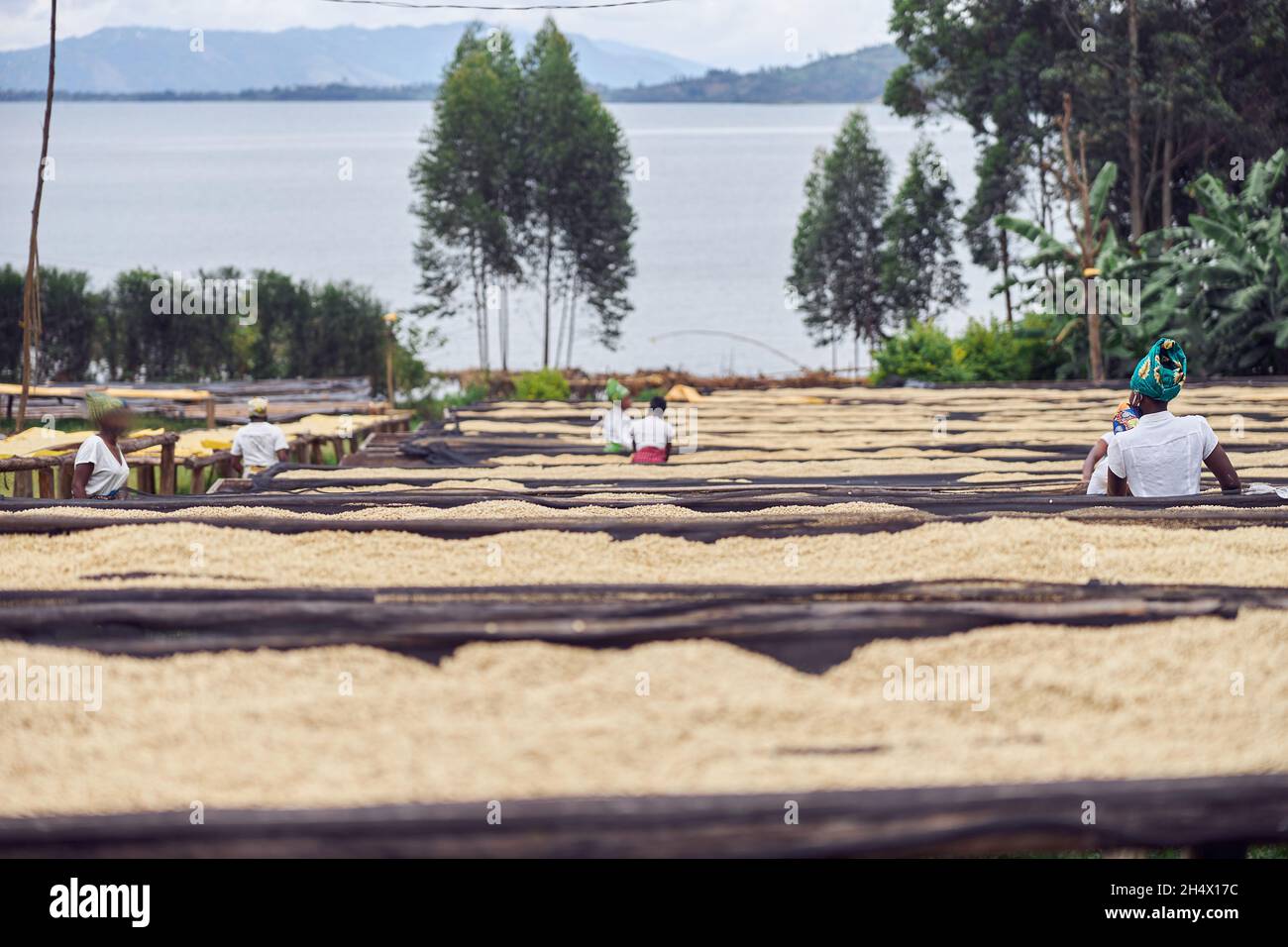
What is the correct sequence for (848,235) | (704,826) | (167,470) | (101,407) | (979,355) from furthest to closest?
(848,235)
(979,355)
(167,470)
(101,407)
(704,826)

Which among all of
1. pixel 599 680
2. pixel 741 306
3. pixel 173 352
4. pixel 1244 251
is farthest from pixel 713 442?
pixel 741 306

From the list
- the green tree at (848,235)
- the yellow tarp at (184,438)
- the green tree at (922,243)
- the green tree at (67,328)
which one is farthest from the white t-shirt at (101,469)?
the green tree at (848,235)

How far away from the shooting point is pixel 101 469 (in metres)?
6.73

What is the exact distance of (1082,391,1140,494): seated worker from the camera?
5.44 m

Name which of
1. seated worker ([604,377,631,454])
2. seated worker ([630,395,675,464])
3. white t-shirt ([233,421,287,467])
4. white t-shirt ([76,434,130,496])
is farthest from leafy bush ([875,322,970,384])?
white t-shirt ([76,434,130,496])

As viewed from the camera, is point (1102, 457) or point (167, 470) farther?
point (167, 470)

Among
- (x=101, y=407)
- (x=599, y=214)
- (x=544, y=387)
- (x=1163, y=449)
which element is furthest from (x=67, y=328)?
(x=1163, y=449)

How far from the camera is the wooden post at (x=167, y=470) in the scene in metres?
9.49

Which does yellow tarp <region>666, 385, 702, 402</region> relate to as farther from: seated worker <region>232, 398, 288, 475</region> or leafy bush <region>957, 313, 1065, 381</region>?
leafy bush <region>957, 313, 1065, 381</region>

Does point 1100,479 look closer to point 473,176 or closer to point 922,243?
point 922,243

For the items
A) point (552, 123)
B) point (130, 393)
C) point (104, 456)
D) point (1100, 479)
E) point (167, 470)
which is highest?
point (552, 123)

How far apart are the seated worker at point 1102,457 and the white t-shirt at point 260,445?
6.06 metres

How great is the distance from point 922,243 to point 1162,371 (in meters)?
29.2

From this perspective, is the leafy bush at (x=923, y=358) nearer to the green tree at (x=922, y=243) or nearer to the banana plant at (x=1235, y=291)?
the banana plant at (x=1235, y=291)
